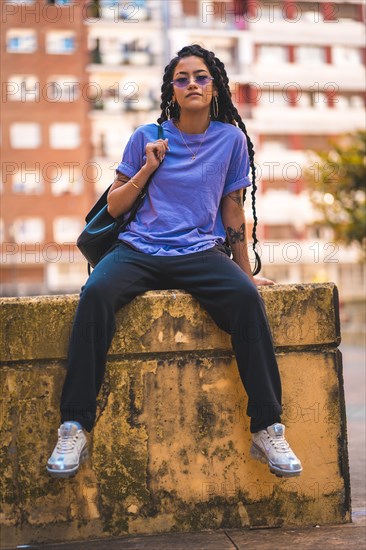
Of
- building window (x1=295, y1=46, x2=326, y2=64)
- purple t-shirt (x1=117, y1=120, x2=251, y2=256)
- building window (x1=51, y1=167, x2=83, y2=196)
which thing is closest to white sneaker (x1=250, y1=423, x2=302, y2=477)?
purple t-shirt (x1=117, y1=120, x2=251, y2=256)

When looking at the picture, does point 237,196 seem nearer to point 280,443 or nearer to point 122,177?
point 122,177

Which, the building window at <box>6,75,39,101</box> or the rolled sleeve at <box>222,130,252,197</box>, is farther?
the building window at <box>6,75,39,101</box>

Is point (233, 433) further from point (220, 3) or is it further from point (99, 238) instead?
point (220, 3)

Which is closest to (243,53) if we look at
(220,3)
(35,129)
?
(220,3)

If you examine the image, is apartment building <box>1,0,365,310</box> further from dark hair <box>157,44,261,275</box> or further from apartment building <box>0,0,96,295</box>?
dark hair <box>157,44,261,275</box>

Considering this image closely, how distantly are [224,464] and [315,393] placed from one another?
48 cm

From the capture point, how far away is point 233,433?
11.1ft

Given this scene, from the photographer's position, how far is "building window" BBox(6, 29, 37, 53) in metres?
47.9

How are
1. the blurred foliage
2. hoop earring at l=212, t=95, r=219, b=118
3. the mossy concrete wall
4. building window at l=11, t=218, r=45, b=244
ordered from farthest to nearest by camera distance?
building window at l=11, t=218, r=45, b=244 → the blurred foliage → hoop earring at l=212, t=95, r=219, b=118 → the mossy concrete wall

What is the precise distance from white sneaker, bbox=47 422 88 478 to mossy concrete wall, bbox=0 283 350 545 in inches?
6.9

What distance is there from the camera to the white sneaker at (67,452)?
120 inches

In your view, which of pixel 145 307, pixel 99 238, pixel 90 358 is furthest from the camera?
pixel 99 238

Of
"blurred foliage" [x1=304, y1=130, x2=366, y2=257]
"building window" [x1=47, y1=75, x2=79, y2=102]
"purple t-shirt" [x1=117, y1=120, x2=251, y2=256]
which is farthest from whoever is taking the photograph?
"building window" [x1=47, y1=75, x2=79, y2=102]

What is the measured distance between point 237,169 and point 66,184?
44957 mm
